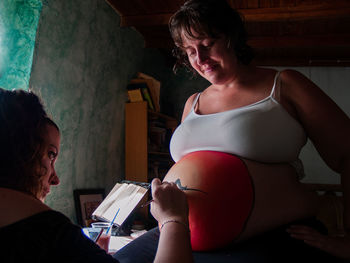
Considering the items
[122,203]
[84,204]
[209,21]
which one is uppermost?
[209,21]

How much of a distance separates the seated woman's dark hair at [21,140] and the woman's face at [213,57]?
21.8 inches

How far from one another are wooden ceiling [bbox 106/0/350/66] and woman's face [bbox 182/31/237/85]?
195 centimetres

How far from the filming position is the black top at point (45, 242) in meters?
0.48

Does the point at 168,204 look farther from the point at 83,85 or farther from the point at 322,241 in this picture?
the point at 83,85

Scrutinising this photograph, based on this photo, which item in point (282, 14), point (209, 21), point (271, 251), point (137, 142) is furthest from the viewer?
point (137, 142)

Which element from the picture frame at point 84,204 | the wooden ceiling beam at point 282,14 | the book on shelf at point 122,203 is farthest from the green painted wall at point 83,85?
the book on shelf at point 122,203

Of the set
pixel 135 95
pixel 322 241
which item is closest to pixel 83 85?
pixel 135 95

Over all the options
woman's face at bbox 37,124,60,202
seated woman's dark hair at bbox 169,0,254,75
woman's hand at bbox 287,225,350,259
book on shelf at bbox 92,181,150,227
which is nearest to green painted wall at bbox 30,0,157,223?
book on shelf at bbox 92,181,150,227

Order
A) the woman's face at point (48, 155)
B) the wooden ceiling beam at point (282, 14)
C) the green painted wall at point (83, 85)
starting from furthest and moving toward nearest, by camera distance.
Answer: the wooden ceiling beam at point (282, 14)
the green painted wall at point (83, 85)
the woman's face at point (48, 155)

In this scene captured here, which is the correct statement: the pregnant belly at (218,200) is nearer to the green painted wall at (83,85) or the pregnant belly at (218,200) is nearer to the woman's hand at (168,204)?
the woman's hand at (168,204)

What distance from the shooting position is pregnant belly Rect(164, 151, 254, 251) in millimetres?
751

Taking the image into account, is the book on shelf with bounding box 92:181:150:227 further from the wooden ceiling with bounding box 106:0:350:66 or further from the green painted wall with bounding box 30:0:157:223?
the wooden ceiling with bounding box 106:0:350:66

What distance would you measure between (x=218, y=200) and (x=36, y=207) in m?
0.42

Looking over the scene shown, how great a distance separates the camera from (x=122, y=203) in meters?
1.48
